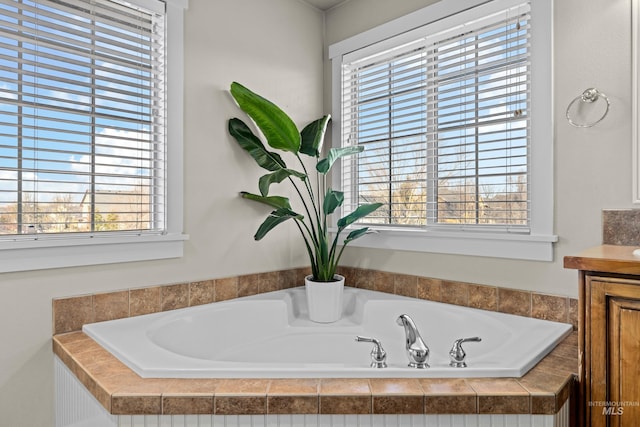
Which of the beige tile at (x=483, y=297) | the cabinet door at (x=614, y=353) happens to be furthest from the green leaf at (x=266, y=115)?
the cabinet door at (x=614, y=353)

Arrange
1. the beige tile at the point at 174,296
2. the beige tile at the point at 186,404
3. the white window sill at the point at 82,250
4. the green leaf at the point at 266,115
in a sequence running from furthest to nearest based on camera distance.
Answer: the green leaf at the point at 266,115 < the beige tile at the point at 174,296 < the white window sill at the point at 82,250 < the beige tile at the point at 186,404

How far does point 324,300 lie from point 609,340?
144cm

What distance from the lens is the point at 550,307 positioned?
6.37 feet

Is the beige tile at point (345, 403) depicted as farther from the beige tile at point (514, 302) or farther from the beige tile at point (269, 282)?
the beige tile at point (269, 282)

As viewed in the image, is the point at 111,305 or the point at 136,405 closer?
the point at 136,405

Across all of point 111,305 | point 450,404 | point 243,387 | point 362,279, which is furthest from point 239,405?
point 362,279

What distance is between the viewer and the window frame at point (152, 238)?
69.5 inches

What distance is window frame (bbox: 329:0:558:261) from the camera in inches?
76.0

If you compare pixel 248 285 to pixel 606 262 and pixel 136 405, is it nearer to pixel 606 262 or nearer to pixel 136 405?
pixel 136 405

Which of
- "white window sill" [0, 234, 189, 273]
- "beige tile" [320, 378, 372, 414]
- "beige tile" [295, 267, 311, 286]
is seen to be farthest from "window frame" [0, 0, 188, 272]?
"beige tile" [320, 378, 372, 414]

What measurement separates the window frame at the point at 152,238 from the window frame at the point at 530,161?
1242mm

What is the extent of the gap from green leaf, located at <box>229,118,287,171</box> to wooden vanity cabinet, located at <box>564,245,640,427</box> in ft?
5.42

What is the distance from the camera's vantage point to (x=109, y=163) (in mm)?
1994

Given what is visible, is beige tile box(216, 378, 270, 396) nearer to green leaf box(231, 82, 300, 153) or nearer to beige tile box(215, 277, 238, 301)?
beige tile box(215, 277, 238, 301)
